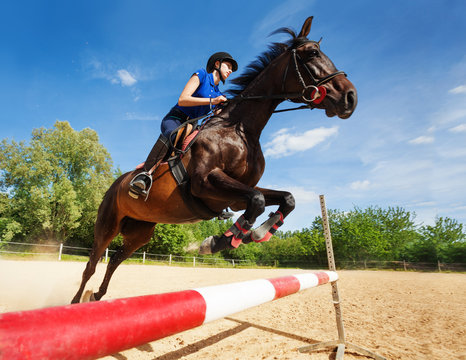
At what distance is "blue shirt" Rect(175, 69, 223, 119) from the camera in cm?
321

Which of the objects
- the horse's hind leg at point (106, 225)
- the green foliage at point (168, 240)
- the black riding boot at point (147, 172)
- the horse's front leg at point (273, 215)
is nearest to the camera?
the horse's front leg at point (273, 215)

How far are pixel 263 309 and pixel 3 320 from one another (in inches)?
207

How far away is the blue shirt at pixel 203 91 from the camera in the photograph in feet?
10.5

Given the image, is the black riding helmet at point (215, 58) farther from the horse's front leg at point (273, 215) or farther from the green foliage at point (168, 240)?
the green foliage at point (168, 240)

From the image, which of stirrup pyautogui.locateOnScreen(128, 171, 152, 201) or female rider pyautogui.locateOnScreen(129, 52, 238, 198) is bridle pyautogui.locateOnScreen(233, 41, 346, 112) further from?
stirrup pyautogui.locateOnScreen(128, 171, 152, 201)

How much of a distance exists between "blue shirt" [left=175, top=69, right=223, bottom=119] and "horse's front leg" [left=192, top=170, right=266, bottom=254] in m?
1.11

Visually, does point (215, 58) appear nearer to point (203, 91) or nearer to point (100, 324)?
point (203, 91)

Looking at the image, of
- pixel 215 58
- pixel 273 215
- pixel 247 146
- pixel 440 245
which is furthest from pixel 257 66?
pixel 440 245

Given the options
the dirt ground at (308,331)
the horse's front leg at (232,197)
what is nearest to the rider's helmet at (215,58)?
the horse's front leg at (232,197)

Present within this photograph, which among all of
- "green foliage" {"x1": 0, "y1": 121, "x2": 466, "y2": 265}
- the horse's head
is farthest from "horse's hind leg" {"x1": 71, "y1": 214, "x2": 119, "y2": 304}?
"green foliage" {"x1": 0, "y1": 121, "x2": 466, "y2": 265}

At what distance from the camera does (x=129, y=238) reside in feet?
13.8

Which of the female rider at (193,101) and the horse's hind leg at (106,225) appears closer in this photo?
the female rider at (193,101)

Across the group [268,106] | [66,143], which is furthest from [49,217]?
[268,106]

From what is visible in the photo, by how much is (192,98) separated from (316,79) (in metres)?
1.43
